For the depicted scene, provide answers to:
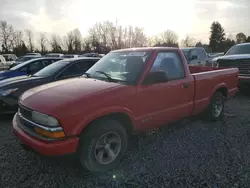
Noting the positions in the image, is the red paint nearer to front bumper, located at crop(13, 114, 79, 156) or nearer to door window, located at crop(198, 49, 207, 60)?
front bumper, located at crop(13, 114, 79, 156)

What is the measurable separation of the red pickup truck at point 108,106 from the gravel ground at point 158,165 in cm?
29

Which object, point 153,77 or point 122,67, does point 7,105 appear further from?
point 153,77

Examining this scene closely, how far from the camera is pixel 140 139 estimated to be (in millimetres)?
3908

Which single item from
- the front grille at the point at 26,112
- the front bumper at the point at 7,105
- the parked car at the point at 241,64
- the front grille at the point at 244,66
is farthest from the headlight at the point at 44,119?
the front grille at the point at 244,66

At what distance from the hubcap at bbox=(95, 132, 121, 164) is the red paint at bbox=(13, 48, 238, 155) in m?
0.37

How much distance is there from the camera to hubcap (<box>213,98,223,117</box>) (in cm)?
487

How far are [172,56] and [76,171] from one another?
2.68 m

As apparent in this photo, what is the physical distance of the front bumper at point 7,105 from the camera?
15.5ft

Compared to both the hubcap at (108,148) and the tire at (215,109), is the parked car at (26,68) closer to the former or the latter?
the hubcap at (108,148)

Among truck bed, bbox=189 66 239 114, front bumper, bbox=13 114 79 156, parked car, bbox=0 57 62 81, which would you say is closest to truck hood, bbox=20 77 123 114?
front bumper, bbox=13 114 79 156

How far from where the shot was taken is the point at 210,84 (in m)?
4.48

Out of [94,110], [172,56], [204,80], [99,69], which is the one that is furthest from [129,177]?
[204,80]

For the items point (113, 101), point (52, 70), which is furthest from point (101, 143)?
point (52, 70)

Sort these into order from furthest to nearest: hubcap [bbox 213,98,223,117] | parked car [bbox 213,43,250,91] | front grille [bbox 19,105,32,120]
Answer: parked car [bbox 213,43,250,91], hubcap [bbox 213,98,223,117], front grille [bbox 19,105,32,120]
